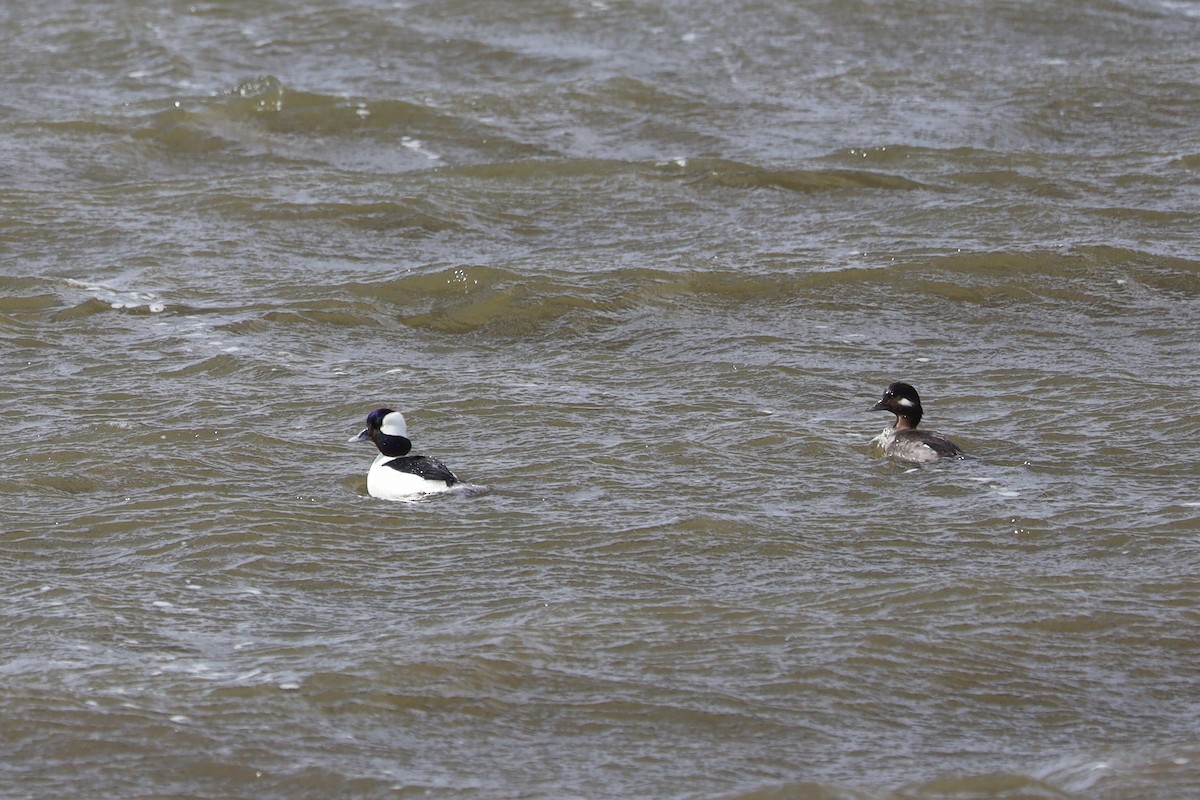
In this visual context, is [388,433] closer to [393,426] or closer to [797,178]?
[393,426]

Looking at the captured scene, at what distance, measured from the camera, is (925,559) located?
8688 millimetres

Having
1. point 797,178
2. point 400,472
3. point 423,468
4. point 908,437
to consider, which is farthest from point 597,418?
point 797,178

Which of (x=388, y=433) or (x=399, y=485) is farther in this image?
(x=388, y=433)

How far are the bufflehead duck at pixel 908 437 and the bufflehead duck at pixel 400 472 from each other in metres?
2.47

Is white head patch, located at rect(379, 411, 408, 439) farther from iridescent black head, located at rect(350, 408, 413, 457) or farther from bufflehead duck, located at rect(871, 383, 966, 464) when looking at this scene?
bufflehead duck, located at rect(871, 383, 966, 464)

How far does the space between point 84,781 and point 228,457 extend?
3.63 metres

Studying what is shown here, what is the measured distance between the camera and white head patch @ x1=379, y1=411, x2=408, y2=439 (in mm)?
9898

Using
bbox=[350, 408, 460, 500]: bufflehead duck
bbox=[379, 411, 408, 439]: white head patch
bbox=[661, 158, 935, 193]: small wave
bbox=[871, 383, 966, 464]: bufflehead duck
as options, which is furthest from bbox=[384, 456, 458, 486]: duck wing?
bbox=[661, 158, 935, 193]: small wave

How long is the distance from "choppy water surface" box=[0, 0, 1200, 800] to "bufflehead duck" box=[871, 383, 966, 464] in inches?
4.2

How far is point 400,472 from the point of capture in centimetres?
939

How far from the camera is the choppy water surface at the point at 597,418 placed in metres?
7.11

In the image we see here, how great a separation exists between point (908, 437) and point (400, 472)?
2.83 metres

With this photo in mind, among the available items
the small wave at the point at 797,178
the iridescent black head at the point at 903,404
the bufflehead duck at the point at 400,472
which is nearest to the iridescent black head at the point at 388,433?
the bufflehead duck at the point at 400,472

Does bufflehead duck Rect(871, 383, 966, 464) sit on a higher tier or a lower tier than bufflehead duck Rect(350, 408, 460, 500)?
higher
